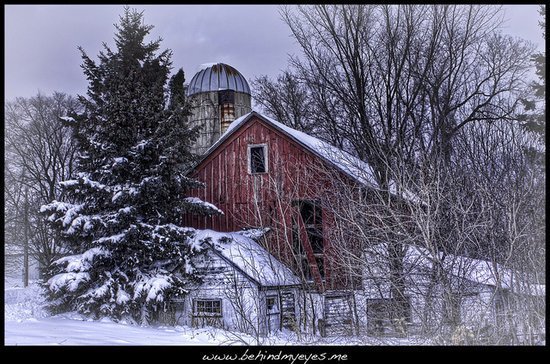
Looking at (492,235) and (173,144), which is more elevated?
(173,144)

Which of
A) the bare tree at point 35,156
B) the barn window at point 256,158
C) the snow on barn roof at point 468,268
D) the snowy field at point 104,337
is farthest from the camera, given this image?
the bare tree at point 35,156

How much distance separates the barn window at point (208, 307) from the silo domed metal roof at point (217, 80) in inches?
610

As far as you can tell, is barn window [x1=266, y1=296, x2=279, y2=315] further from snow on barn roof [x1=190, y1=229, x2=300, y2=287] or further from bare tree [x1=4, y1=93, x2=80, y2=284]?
bare tree [x1=4, y1=93, x2=80, y2=284]

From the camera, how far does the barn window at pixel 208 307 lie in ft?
49.9

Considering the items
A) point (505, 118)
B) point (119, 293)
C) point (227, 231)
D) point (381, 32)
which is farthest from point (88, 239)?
point (505, 118)

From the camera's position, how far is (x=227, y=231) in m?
17.9

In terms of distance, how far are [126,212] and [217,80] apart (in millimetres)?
16090

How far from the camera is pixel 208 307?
15.3m

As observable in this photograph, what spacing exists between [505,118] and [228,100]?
45.7 ft

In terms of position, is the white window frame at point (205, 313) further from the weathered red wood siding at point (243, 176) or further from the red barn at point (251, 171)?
the weathered red wood siding at point (243, 176)

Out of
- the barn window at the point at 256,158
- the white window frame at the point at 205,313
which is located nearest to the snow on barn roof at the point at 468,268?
the white window frame at the point at 205,313

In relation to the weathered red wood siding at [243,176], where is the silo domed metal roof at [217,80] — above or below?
above
